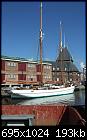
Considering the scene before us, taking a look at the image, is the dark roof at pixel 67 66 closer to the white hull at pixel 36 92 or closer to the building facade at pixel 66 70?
the building facade at pixel 66 70

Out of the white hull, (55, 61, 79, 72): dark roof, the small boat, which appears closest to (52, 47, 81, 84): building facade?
(55, 61, 79, 72): dark roof

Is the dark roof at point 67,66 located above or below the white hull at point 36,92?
above

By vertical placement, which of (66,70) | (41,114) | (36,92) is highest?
(66,70)

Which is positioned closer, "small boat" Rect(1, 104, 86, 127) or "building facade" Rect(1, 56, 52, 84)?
"small boat" Rect(1, 104, 86, 127)

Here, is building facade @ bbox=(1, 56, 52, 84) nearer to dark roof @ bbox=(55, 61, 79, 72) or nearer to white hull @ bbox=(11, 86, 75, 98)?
white hull @ bbox=(11, 86, 75, 98)

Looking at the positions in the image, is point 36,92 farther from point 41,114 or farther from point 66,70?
point 66,70

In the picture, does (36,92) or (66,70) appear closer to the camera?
(36,92)

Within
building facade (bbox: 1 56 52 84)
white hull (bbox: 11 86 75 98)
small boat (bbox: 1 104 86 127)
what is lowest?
white hull (bbox: 11 86 75 98)

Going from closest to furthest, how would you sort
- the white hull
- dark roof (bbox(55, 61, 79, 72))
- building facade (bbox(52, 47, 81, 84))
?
the white hull
building facade (bbox(52, 47, 81, 84))
dark roof (bbox(55, 61, 79, 72))

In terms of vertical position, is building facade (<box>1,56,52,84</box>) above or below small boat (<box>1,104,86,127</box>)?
above

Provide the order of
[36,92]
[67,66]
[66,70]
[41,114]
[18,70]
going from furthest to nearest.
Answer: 1. [67,66]
2. [66,70]
3. [18,70]
4. [36,92]
5. [41,114]

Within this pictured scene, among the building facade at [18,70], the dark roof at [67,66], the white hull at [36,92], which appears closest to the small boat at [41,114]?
the white hull at [36,92]

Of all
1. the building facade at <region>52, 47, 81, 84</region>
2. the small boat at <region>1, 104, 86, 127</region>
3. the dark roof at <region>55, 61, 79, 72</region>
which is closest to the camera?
the small boat at <region>1, 104, 86, 127</region>

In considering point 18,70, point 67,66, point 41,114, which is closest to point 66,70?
point 67,66
